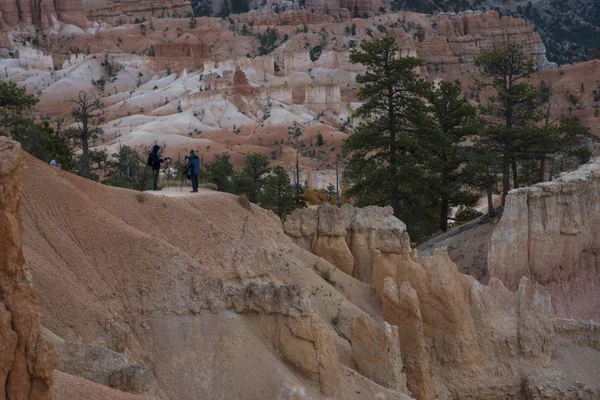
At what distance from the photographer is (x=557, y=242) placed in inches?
971

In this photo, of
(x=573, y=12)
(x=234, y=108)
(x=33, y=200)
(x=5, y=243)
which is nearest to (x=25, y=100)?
(x=33, y=200)

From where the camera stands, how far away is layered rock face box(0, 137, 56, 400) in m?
8.33

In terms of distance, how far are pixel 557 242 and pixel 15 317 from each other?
63.3 ft

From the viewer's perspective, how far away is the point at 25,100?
3500 centimetres

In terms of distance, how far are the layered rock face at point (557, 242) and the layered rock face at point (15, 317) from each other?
17792 millimetres

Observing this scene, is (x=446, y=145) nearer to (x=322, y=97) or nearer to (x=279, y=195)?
(x=279, y=195)

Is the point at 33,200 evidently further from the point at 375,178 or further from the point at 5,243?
the point at 375,178

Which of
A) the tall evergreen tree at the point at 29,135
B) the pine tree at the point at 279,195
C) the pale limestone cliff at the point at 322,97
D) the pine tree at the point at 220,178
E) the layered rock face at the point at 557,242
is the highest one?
the tall evergreen tree at the point at 29,135

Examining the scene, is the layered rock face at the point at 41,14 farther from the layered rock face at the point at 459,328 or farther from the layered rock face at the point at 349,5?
the layered rock face at the point at 459,328

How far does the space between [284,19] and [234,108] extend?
58.4 m

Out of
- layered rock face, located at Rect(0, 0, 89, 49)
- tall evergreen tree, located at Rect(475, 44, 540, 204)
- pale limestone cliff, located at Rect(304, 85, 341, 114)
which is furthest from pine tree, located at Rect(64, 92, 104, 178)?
layered rock face, located at Rect(0, 0, 89, 49)

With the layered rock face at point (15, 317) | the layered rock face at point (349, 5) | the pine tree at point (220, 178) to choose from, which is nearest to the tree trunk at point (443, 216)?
the pine tree at point (220, 178)

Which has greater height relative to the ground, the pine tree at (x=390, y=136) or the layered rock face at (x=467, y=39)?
the pine tree at (x=390, y=136)

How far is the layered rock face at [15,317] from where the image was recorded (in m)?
8.33
